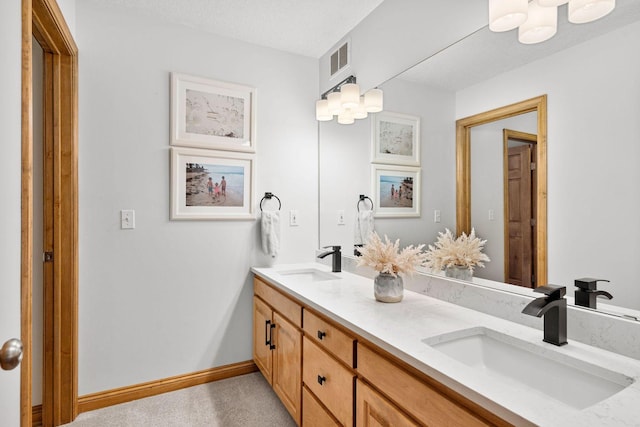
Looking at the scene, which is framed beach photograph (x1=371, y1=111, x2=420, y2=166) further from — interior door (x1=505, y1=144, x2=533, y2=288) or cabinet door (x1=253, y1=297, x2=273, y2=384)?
cabinet door (x1=253, y1=297, x2=273, y2=384)

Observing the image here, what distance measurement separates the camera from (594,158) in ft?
3.71

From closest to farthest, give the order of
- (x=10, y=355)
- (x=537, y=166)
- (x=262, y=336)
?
(x=10, y=355) < (x=537, y=166) < (x=262, y=336)

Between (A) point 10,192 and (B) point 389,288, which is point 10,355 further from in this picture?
(B) point 389,288

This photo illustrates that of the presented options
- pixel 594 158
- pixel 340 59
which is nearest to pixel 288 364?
pixel 594 158

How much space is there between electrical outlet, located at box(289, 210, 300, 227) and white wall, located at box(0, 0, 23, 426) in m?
1.81

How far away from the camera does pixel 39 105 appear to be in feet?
6.51

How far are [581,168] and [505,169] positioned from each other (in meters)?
0.30

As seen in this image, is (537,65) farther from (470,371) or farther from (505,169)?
(470,371)

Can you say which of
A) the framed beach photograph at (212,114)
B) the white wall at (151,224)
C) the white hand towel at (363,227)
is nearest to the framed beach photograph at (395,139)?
the white hand towel at (363,227)

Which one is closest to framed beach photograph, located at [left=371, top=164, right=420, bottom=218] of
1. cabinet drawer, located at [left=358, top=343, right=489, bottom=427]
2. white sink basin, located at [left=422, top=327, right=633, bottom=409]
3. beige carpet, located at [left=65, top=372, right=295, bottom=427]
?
white sink basin, located at [left=422, top=327, right=633, bottom=409]

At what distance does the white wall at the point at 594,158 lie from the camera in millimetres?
1055

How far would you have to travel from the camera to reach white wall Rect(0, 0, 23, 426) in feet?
3.04

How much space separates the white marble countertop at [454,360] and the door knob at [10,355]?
3.08 feet

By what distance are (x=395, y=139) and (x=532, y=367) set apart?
137 cm
